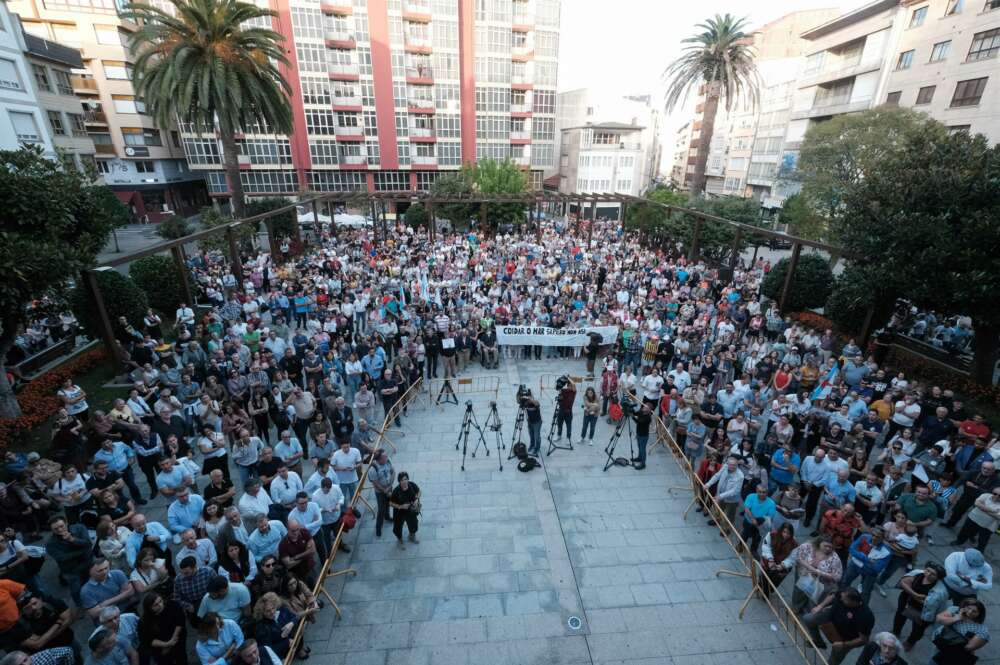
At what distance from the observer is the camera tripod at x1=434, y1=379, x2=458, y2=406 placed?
13.9 metres

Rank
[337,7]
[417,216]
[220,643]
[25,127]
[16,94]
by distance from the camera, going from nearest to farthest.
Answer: [220,643]
[16,94]
[25,127]
[417,216]
[337,7]

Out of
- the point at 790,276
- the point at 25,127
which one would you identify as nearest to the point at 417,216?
the point at 25,127

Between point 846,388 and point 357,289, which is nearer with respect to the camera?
point 846,388

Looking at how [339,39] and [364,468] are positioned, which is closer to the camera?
[364,468]

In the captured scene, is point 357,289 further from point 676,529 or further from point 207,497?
point 676,529

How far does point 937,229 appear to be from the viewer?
12328 millimetres

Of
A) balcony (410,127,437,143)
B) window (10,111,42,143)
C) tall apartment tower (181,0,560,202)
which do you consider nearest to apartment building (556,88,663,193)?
tall apartment tower (181,0,560,202)

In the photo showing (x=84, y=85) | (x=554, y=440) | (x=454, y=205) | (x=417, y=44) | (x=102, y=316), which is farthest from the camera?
(x=417, y=44)

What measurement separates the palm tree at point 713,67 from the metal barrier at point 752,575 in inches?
1283

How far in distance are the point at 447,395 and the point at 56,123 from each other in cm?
4312

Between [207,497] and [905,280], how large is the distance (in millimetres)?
17840

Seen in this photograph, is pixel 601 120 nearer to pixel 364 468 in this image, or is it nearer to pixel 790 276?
pixel 790 276

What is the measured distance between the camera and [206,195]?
60.0 m

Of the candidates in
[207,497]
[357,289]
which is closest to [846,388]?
[207,497]
